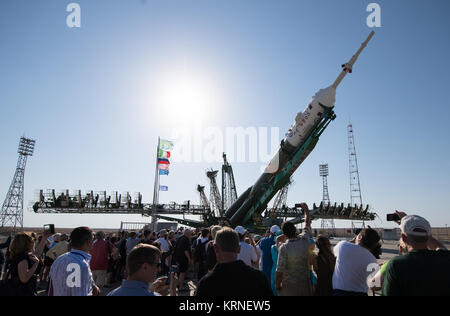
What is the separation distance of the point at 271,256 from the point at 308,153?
29.4 feet

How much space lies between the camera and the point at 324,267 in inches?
138

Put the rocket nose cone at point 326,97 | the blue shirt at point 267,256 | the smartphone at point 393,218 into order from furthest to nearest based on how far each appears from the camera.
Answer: the rocket nose cone at point 326,97 < the blue shirt at point 267,256 < the smartphone at point 393,218

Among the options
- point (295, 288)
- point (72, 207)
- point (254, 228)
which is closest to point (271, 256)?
point (295, 288)

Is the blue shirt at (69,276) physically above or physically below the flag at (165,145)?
below

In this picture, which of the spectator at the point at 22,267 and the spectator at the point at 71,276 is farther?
the spectator at the point at 22,267

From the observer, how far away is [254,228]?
17516 millimetres

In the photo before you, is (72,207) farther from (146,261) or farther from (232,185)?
(146,261)

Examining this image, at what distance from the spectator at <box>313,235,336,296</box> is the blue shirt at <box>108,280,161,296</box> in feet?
7.82

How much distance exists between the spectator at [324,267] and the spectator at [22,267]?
11.9ft

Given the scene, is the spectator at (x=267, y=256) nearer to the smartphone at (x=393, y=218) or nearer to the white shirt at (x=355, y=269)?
the white shirt at (x=355, y=269)

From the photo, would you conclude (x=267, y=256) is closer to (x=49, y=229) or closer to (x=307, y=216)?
(x=307, y=216)

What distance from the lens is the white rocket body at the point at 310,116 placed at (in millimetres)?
12852

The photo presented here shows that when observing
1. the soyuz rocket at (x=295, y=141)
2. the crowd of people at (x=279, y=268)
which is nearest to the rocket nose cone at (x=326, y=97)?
the soyuz rocket at (x=295, y=141)
